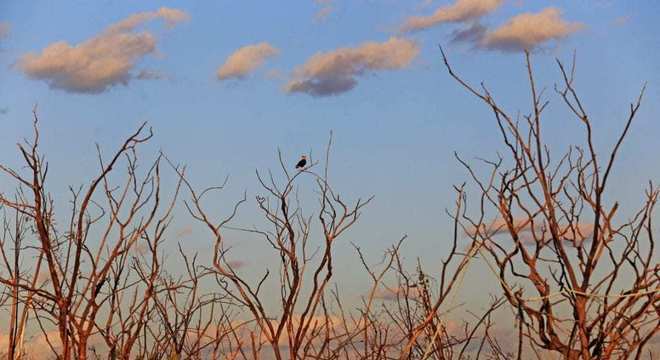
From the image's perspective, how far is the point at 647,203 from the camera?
151 inches

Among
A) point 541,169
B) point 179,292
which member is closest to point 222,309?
point 179,292

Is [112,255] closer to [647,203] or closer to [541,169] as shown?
[541,169]

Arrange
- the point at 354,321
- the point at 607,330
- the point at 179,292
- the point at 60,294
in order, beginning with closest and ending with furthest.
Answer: the point at 607,330 → the point at 60,294 → the point at 354,321 → the point at 179,292

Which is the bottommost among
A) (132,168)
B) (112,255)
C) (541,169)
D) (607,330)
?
(607,330)

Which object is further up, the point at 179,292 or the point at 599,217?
the point at 179,292

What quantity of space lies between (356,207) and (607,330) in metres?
1.28

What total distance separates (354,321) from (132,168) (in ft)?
4.51

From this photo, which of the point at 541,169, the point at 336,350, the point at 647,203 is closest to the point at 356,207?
the point at 336,350

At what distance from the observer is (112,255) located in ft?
12.5

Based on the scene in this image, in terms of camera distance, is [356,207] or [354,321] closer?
[356,207]

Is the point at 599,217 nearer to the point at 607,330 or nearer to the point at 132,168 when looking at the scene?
the point at 607,330

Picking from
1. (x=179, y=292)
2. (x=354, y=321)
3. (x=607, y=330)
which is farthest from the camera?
(x=179, y=292)

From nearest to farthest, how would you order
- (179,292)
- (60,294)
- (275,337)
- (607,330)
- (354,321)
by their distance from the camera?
(607,330) < (60,294) < (275,337) < (354,321) < (179,292)

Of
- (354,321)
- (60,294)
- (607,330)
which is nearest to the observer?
(607,330)
